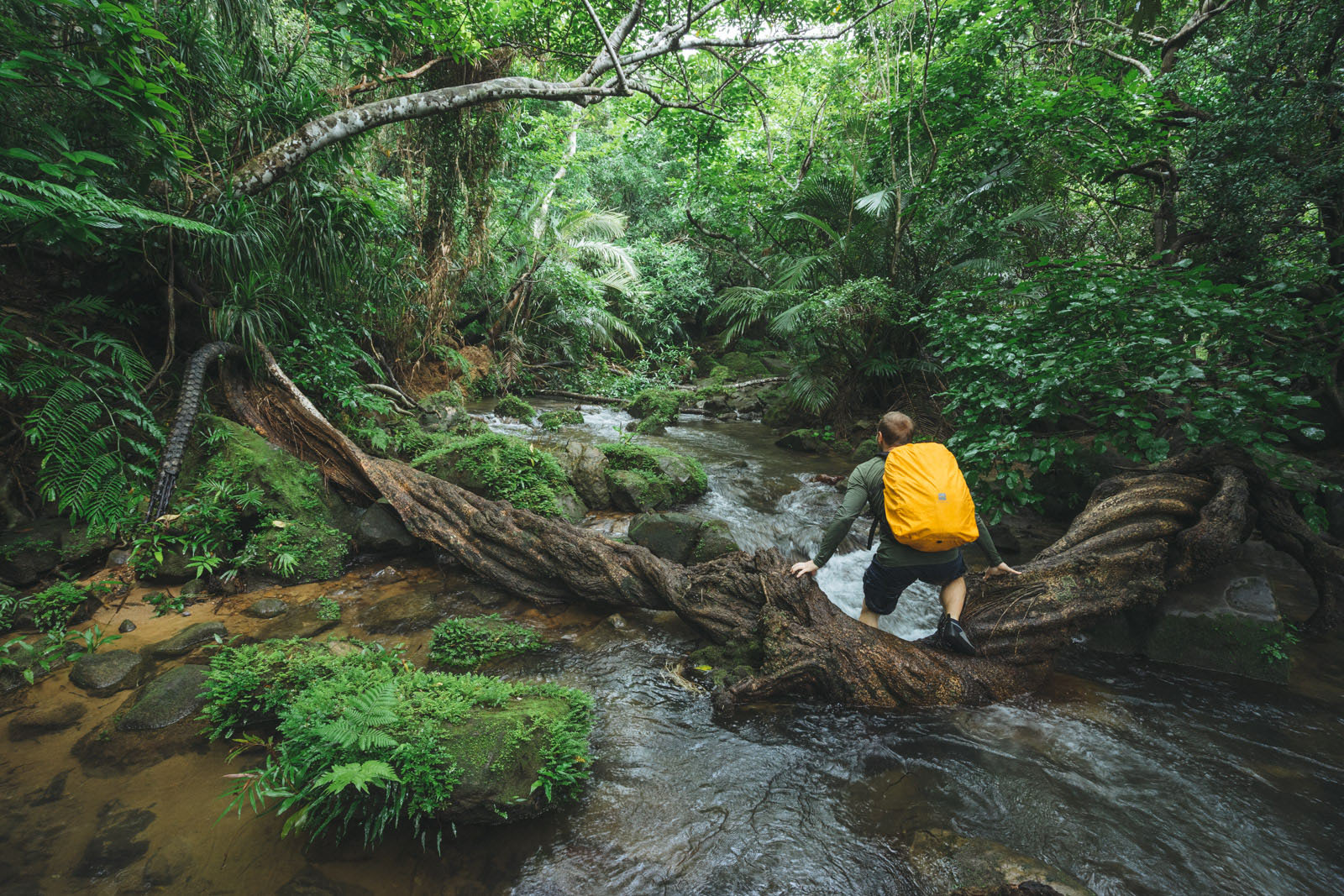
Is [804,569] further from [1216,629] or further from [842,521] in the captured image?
[1216,629]

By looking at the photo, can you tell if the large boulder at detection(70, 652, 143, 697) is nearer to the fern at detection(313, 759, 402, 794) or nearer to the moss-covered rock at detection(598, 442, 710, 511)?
the fern at detection(313, 759, 402, 794)

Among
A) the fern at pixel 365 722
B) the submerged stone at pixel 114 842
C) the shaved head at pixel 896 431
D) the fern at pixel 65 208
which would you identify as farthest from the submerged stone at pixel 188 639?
the shaved head at pixel 896 431

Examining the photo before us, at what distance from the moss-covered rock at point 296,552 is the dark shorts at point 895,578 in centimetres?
461

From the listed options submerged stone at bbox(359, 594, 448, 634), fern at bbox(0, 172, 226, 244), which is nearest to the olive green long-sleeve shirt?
submerged stone at bbox(359, 594, 448, 634)

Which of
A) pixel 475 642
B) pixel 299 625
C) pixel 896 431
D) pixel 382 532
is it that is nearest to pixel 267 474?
pixel 382 532

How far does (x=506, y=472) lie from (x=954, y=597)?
452cm

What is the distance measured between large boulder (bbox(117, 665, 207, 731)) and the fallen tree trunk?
1.96 metres

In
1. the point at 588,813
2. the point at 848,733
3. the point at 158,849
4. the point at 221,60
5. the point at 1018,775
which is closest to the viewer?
the point at 158,849

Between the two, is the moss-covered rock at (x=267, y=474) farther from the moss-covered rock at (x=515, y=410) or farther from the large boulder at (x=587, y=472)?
the moss-covered rock at (x=515, y=410)

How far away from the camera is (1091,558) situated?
12.8 feet

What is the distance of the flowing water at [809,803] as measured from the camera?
92.1 inches

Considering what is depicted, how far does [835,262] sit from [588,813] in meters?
10.8

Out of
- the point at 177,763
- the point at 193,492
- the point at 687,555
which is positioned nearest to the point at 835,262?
the point at 687,555

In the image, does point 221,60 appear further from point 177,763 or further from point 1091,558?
point 1091,558
